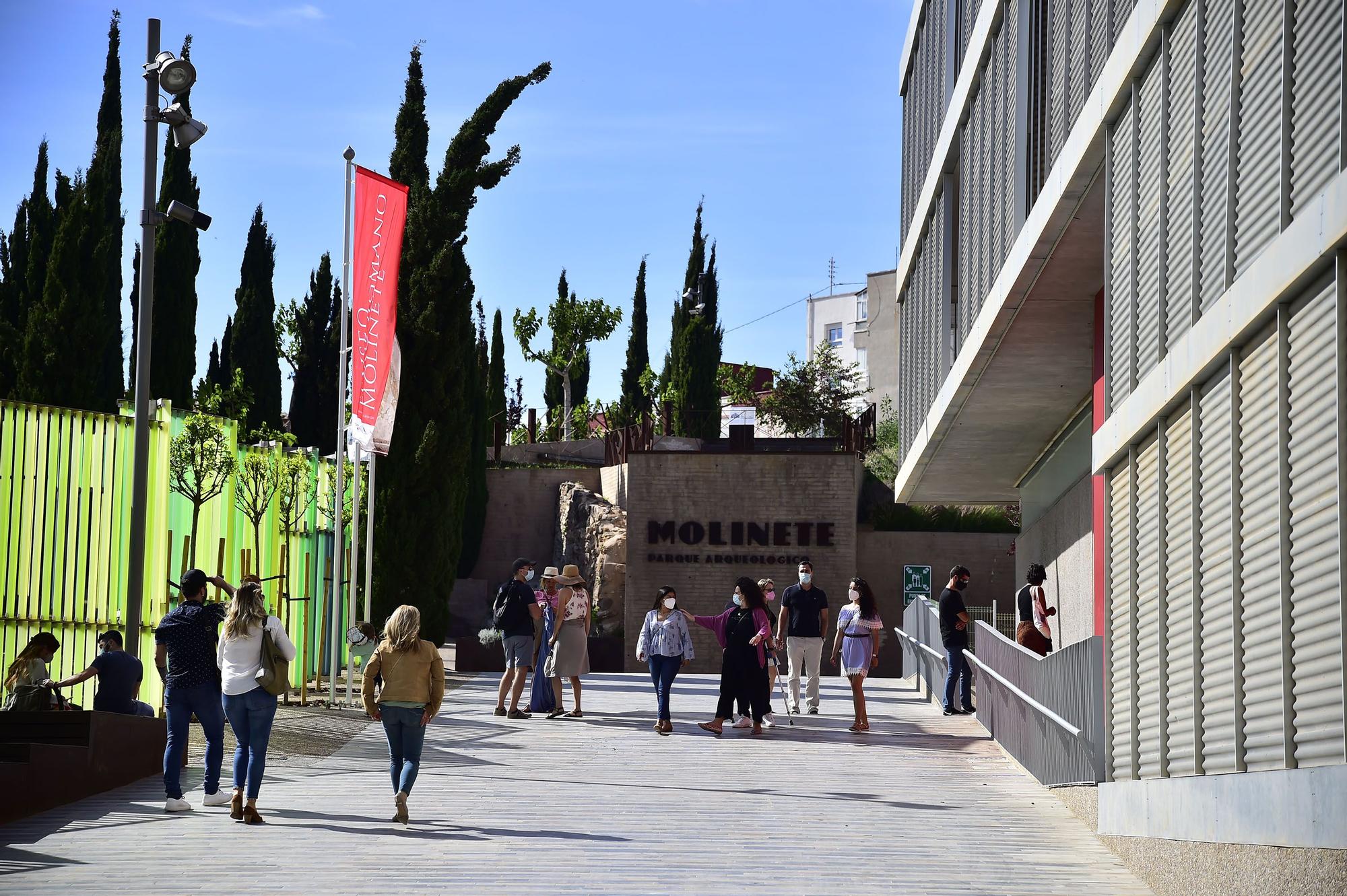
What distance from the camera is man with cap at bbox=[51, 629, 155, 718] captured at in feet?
42.0

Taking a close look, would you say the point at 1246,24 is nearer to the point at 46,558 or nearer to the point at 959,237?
the point at 46,558

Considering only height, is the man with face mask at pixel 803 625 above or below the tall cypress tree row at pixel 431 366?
below

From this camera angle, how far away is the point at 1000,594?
36.1m

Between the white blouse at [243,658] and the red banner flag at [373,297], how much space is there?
815 centimetres

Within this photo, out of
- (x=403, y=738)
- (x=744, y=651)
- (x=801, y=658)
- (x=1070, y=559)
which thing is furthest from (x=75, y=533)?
(x=1070, y=559)

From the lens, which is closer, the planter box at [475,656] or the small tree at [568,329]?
the planter box at [475,656]

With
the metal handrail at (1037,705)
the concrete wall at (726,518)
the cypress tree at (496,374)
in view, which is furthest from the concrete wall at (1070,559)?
the cypress tree at (496,374)

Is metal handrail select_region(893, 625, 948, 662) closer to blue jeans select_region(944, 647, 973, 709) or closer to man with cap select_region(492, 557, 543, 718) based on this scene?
blue jeans select_region(944, 647, 973, 709)

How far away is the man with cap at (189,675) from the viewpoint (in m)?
10.8

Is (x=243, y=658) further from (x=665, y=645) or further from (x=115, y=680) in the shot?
(x=665, y=645)

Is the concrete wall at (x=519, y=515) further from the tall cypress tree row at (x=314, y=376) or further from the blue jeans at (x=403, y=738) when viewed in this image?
the blue jeans at (x=403, y=738)

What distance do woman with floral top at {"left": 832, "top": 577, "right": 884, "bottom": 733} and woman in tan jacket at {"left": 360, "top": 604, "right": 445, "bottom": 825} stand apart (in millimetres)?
7121

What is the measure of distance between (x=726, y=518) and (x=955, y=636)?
705 inches

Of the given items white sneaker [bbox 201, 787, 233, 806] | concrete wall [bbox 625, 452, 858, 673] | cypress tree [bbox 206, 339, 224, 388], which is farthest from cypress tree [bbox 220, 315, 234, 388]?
white sneaker [bbox 201, 787, 233, 806]
